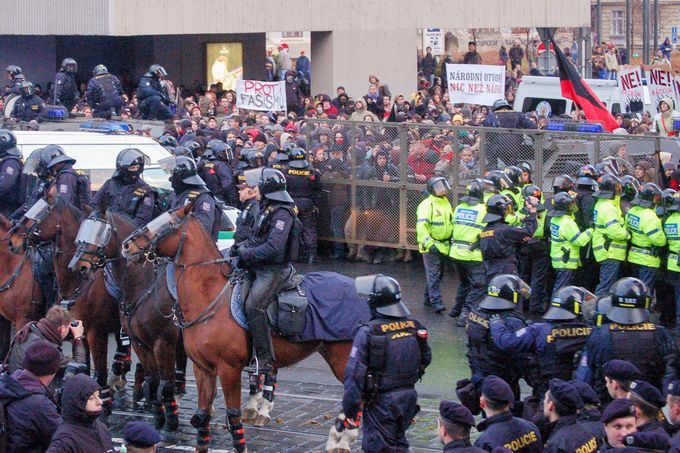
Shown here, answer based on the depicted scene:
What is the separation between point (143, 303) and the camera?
40.0 ft

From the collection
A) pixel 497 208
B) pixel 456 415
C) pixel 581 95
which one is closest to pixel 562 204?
pixel 497 208

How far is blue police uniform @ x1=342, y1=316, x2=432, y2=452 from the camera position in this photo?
364 inches

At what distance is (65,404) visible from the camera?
25.5 ft

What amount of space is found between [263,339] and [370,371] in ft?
6.99

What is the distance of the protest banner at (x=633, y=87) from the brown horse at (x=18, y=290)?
51.9 feet

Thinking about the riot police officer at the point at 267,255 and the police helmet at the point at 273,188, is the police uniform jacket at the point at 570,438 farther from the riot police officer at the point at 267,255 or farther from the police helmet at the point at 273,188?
the police helmet at the point at 273,188

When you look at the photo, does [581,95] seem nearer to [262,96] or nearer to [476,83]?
[476,83]

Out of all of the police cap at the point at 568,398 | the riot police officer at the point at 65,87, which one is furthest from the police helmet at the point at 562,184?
the riot police officer at the point at 65,87

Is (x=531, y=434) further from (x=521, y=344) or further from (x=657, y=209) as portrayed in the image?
(x=657, y=209)

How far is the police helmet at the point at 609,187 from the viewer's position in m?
16.0

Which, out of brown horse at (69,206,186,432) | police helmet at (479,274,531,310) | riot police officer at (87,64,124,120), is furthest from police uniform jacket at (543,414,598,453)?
riot police officer at (87,64,124,120)

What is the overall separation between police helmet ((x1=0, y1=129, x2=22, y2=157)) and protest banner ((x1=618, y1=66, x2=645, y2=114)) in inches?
Answer: 559

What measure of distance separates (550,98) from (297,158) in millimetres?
9025

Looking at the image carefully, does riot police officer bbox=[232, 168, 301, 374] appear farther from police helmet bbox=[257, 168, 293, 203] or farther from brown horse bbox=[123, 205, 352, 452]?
brown horse bbox=[123, 205, 352, 452]
